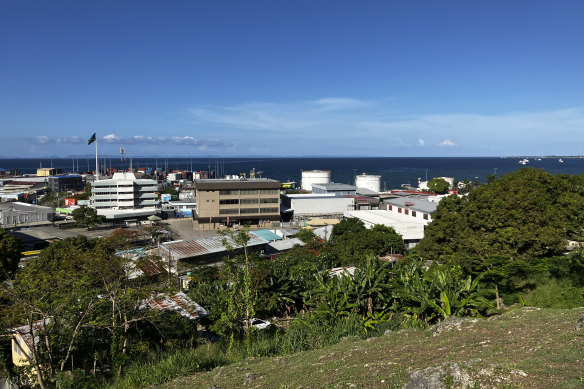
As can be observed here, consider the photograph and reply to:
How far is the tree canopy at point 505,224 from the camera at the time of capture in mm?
22922

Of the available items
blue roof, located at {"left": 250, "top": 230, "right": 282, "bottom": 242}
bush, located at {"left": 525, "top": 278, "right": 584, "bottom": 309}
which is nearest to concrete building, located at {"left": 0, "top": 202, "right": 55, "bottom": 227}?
blue roof, located at {"left": 250, "top": 230, "right": 282, "bottom": 242}

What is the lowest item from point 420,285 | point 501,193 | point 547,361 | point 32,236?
point 32,236

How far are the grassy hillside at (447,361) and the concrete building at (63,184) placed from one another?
12235 cm

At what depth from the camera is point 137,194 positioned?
72.7m

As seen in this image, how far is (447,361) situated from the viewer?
772 cm

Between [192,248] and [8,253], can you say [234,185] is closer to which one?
[192,248]

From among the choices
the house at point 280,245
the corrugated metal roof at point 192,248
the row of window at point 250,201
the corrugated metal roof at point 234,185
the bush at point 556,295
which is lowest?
the house at point 280,245

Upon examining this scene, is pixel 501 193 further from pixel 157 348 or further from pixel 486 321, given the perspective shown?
pixel 157 348

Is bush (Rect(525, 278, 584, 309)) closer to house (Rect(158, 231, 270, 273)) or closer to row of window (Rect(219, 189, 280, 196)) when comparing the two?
house (Rect(158, 231, 270, 273))

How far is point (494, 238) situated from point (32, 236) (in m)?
51.1

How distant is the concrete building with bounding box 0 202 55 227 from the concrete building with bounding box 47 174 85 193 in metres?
49.8

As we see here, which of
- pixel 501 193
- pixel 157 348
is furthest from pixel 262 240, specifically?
pixel 157 348

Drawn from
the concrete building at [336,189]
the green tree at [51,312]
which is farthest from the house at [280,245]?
the concrete building at [336,189]

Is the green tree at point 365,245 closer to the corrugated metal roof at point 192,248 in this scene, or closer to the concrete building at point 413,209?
the corrugated metal roof at point 192,248
